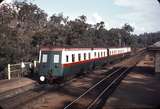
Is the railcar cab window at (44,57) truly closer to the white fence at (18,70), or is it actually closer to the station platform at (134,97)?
the white fence at (18,70)

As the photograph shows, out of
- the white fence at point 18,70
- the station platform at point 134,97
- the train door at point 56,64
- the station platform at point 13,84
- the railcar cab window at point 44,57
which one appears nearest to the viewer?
the station platform at point 134,97

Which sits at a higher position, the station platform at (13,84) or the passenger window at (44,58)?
the passenger window at (44,58)

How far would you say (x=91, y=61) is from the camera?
115 ft

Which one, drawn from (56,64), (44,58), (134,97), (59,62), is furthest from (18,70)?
(134,97)

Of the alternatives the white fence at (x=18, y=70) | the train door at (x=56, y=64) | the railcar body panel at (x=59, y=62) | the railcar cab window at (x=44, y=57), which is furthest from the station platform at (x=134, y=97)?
the white fence at (x=18, y=70)

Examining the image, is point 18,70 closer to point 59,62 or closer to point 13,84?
point 13,84

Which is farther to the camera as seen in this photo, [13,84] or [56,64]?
[56,64]

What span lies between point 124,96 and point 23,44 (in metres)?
20.7

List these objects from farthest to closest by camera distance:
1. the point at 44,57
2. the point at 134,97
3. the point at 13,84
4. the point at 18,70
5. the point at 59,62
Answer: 1. the point at 18,70
2. the point at 44,57
3. the point at 59,62
4. the point at 13,84
5. the point at 134,97

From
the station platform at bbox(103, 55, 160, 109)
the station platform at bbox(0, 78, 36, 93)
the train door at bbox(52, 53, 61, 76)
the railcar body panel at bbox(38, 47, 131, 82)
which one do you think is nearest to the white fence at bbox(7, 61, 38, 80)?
the station platform at bbox(0, 78, 36, 93)

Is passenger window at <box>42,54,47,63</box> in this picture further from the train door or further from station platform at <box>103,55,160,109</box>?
station platform at <box>103,55,160,109</box>

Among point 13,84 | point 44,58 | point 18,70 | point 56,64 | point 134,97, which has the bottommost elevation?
point 134,97

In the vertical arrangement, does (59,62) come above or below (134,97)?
above

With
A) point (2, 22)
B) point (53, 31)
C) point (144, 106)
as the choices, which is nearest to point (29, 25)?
point (53, 31)
